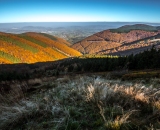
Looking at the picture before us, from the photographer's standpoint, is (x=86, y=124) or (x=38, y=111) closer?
(x=86, y=124)

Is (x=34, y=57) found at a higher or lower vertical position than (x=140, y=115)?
lower

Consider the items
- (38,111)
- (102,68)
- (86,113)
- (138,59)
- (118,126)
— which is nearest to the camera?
(118,126)

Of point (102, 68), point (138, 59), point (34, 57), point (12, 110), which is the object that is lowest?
point (34, 57)

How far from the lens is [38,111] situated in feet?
15.4

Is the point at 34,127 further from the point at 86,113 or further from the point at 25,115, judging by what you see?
the point at 86,113

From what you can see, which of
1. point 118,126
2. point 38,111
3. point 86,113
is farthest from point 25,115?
point 118,126

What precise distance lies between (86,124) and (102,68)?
2197 inches

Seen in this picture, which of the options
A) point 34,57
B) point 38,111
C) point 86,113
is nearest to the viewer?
point 86,113

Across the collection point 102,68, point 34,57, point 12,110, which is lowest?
point 34,57

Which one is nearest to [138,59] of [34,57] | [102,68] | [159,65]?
[159,65]

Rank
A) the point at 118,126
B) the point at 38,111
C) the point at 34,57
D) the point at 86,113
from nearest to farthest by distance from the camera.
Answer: the point at 118,126
the point at 86,113
the point at 38,111
the point at 34,57

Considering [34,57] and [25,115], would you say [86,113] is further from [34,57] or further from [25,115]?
[34,57]

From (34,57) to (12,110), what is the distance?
652 ft

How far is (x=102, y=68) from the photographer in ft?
194
